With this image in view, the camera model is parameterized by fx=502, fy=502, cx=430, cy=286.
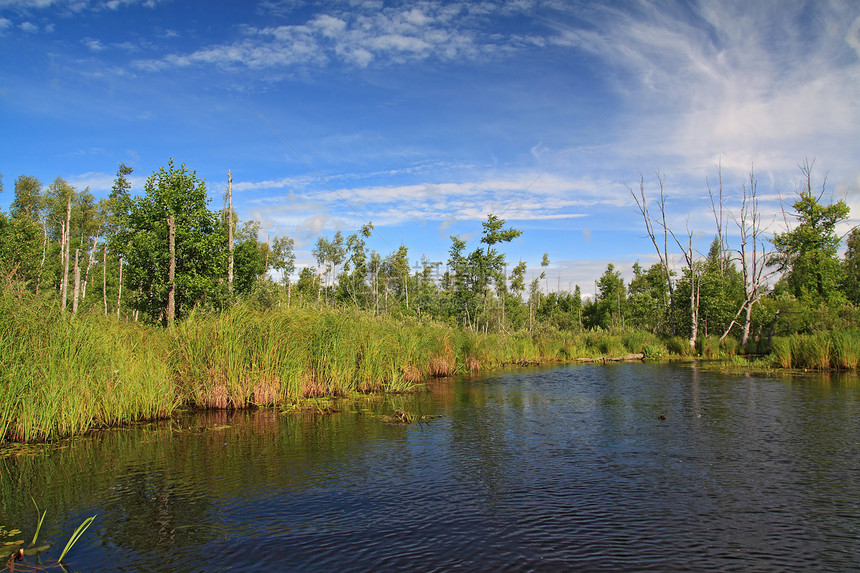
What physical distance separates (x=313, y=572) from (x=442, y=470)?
3589 mm

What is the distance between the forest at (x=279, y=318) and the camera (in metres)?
10.4

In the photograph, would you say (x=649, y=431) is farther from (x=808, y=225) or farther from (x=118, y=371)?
(x=808, y=225)

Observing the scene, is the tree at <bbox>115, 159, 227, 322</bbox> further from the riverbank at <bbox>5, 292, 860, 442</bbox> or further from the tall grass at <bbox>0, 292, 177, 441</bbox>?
the tall grass at <bbox>0, 292, 177, 441</bbox>

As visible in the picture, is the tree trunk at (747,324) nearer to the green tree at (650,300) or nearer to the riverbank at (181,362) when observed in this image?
the green tree at (650,300)

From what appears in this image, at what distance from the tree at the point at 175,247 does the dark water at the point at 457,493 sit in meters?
13.0

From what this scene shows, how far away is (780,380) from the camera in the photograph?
19500 mm

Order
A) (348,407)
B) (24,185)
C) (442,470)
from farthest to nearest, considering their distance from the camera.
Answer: (24,185), (348,407), (442,470)

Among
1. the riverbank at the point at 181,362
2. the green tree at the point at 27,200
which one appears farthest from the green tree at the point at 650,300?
the green tree at the point at 27,200

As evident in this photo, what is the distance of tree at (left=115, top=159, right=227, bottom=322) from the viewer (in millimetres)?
22984

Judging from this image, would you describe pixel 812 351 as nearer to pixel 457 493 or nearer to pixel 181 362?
pixel 457 493

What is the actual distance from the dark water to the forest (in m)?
1.29

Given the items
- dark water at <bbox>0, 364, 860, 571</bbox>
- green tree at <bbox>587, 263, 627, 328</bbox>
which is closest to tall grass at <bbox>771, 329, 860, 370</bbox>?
dark water at <bbox>0, 364, 860, 571</bbox>

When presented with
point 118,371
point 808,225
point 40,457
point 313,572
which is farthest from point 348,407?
point 808,225

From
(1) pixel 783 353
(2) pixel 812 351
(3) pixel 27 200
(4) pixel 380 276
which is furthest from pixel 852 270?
(3) pixel 27 200
